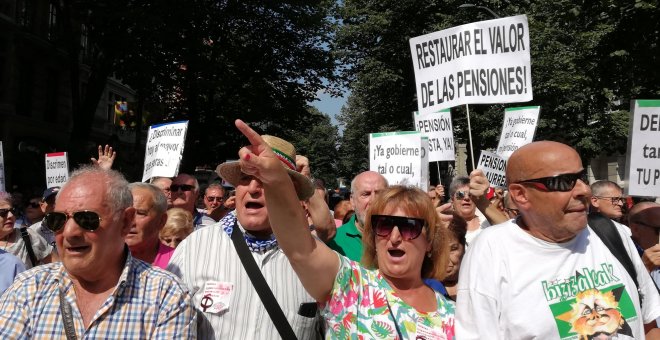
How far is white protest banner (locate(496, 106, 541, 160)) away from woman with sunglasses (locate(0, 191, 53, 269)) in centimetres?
653

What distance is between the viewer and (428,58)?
6723 millimetres

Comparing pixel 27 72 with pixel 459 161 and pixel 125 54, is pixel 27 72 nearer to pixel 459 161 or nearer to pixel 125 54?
pixel 125 54

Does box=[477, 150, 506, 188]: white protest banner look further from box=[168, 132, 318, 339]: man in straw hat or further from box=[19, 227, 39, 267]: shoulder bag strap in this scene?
box=[168, 132, 318, 339]: man in straw hat

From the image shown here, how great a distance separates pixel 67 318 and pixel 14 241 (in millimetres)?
3490

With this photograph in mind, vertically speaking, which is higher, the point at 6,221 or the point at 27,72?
the point at 27,72

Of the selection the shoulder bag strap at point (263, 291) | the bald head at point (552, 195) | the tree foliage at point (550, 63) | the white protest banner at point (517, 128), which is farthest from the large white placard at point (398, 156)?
the tree foliage at point (550, 63)

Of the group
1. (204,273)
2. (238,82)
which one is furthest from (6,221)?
(238,82)

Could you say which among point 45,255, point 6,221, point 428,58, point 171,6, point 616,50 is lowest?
point 45,255

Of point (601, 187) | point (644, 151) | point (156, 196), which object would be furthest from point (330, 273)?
point (601, 187)

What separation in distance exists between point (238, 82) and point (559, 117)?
12.4m

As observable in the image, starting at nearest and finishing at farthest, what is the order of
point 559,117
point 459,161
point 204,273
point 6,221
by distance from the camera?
point 204,273 → point 6,221 → point 559,117 → point 459,161

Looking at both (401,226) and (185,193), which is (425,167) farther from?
(401,226)

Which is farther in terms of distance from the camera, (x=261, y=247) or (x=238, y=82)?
(x=238, y=82)

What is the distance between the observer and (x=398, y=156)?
290 inches
